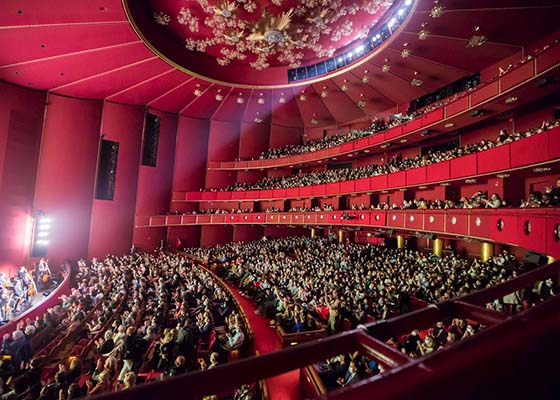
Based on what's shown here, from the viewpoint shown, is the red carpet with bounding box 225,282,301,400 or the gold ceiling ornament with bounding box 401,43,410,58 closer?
the red carpet with bounding box 225,282,301,400

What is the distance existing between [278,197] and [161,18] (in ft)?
33.4

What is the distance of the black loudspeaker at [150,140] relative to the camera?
56.3 ft

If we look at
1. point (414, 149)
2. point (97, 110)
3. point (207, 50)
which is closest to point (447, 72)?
point (414, 149)

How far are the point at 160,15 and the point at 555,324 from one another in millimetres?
13886

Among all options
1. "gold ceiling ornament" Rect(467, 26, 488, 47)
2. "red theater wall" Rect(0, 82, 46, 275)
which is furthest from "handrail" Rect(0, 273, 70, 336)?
"gold ceiling ornament" Rect(467, 26, 488, 47)

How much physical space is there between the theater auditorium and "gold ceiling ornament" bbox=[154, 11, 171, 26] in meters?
0.06

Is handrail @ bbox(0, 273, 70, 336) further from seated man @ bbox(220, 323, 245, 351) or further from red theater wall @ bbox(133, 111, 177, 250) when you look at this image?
red theater wall @ bbox(133, 111, 177, 250)

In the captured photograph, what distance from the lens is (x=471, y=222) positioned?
25.2 feet

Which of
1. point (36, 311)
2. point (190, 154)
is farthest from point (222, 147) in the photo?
point (36, 311)

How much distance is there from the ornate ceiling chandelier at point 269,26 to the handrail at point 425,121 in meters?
4.37

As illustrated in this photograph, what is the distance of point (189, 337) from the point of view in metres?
4.72

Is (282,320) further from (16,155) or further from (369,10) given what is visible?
(16,155)

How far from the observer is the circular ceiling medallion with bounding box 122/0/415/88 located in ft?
34.9

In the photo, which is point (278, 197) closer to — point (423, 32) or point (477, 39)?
point (423, 32)
